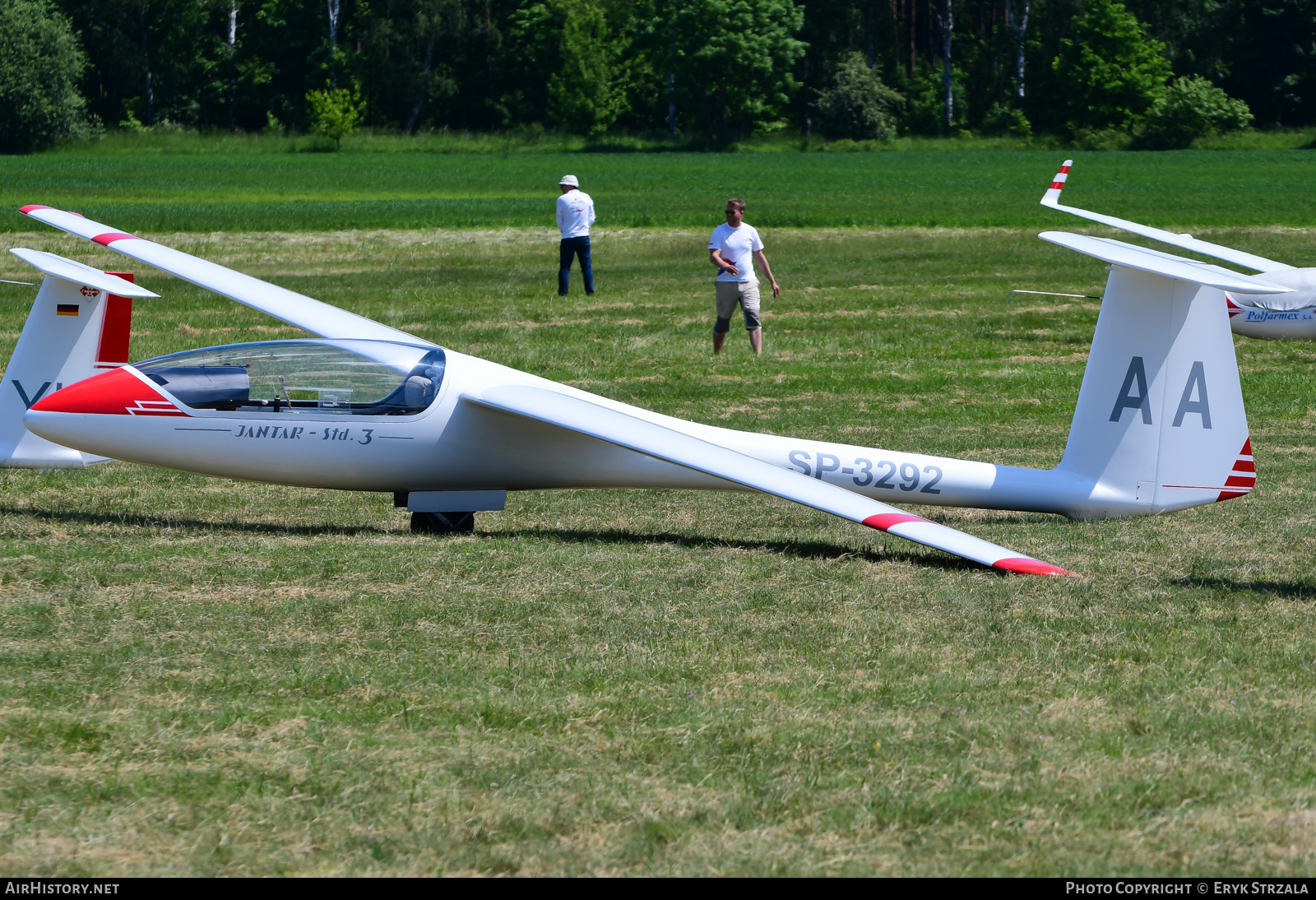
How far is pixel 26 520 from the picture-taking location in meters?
9.16

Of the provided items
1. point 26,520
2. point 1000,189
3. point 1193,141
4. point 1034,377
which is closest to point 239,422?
point 26,520

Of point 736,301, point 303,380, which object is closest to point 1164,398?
point 303,380

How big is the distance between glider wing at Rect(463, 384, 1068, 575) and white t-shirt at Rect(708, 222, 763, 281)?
7.81 meters

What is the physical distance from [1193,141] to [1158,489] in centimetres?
7932

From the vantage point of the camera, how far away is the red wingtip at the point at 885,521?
7.76m

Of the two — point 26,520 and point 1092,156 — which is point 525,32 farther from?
point 26,520

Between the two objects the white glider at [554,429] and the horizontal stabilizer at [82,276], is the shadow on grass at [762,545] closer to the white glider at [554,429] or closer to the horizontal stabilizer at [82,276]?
the white glider at [554,429]

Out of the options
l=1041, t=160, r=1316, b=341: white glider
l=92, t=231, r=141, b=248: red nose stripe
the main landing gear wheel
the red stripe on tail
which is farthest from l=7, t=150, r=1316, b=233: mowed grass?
the main landing gear wheel

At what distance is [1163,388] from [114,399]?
6.90 meters

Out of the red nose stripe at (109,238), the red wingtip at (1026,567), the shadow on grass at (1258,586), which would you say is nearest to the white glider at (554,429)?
the shadow on grass at (1258,586)

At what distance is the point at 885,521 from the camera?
25.6 feet

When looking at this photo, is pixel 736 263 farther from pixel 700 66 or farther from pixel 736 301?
pixel 700 66

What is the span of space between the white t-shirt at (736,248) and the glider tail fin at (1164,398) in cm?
797

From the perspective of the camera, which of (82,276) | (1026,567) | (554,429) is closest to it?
(1026,567)
